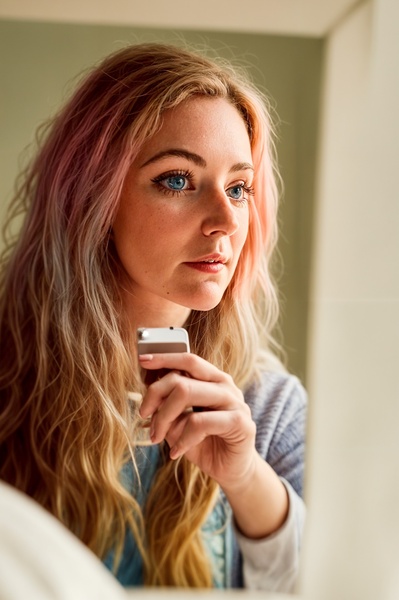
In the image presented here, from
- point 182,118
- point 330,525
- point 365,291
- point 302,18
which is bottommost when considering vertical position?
point 330,525

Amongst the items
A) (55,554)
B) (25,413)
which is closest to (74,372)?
(25,413)

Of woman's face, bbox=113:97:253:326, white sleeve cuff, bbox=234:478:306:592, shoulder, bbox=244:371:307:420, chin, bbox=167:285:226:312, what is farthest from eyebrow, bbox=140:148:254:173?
white sleeve cuff, bbox=234:478:306:592

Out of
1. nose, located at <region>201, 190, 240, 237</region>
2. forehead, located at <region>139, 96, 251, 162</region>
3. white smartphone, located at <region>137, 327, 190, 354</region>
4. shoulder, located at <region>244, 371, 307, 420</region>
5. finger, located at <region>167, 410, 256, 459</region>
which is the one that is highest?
forehead, located at <region>139, 96, 251, 162</region>

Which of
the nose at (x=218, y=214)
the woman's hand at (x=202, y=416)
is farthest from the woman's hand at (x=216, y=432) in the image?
the nose at (x=218, y=214)

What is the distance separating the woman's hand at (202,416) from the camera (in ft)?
2.59

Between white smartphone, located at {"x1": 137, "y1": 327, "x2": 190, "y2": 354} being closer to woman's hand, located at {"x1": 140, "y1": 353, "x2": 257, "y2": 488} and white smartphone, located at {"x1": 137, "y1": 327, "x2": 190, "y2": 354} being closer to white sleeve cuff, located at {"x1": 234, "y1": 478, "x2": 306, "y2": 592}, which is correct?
woman's hand, located at {"x1": 140, "y1": 353, "x2": 257, "y2": 488}

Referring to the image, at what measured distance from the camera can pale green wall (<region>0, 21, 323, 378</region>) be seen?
0.77 meters

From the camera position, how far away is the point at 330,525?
0.87 m

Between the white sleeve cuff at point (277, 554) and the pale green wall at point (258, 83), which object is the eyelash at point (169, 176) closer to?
the pale green wall at point (258, 83)

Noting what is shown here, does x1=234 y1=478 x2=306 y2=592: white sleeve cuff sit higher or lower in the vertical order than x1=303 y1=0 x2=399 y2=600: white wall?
lower

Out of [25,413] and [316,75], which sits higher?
[316,75]

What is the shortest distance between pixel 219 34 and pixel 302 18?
8 cm

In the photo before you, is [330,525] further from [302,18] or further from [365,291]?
[302,18]

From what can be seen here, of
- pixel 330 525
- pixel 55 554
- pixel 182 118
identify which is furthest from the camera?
pixel 330 525
